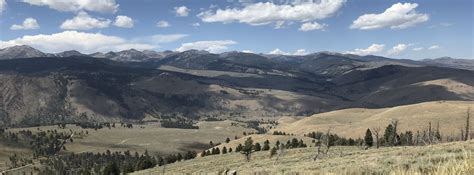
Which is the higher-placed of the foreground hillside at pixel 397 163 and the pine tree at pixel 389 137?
the foreground hillside at pixel 397 163

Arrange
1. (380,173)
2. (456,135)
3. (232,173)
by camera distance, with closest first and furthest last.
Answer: (380,173) < (232,173) < (456,135)

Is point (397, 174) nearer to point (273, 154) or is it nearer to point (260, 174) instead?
point (260, 174)

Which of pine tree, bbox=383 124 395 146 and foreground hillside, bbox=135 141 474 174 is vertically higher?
foreground hillside, bbox=135 141 474 174

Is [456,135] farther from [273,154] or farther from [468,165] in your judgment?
[468,165]

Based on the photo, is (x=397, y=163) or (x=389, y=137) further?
(x=389, y=137)

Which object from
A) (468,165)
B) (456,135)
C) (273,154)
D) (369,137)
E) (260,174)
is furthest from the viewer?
(456,135)

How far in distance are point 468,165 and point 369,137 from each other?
12935 cm

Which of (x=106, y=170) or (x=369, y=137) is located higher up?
(x=369, y=137)

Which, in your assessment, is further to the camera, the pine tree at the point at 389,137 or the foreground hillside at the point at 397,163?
the pine tree at the point at 389,137

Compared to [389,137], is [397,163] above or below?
above

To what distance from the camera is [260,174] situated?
1698cm

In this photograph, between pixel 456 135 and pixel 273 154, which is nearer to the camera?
pixel 273 154

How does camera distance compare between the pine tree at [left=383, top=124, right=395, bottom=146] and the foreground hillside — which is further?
the pine tree at [left=383, top=124, right=395, bottom=146]

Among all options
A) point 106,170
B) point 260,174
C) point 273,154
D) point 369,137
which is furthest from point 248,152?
point 260,174
